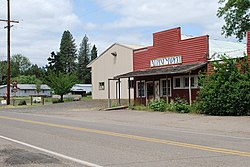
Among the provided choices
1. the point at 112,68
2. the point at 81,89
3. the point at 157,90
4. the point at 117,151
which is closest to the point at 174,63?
the point at 157,90

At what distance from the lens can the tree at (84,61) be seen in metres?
117

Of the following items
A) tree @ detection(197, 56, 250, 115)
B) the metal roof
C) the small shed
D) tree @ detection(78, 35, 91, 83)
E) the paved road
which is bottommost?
the paved road

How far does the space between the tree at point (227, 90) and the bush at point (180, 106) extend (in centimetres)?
159

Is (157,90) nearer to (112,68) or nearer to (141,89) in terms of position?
(141,89)

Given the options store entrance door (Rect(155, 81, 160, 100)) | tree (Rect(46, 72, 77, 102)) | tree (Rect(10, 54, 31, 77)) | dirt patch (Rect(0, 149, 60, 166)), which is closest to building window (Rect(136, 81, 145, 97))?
store entrance door (Rect(155, 81, 160, 100))

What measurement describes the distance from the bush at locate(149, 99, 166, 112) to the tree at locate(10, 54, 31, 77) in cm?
12913

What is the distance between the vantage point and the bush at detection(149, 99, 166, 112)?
28078 mm

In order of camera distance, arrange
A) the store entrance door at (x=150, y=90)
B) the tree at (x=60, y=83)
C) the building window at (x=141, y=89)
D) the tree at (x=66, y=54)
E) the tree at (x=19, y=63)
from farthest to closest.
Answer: the tree at (x=19, y=63)
the tree at (x=66, y=54)
the tree at (x=60, y=83)
the building window at (x=141, y=89)
the store entrance door at (x=150, y=90)

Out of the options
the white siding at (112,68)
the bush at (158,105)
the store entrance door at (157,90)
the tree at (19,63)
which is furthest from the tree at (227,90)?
the tree at (19,63)

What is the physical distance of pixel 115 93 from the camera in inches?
1687

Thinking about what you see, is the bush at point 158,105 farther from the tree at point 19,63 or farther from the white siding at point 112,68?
the tree at point 19,63

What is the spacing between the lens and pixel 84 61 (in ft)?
382

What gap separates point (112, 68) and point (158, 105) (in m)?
15.7

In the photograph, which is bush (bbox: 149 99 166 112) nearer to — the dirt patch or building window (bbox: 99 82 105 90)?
building window (bbox: 99 82 105 90)
